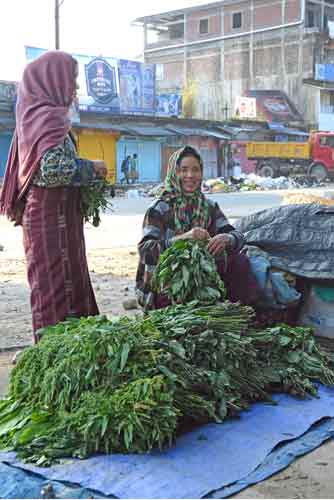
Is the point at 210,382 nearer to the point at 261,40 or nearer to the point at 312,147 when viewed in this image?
the point at 312,147

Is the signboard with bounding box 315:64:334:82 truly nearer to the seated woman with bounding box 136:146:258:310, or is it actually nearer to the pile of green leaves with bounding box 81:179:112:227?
the seated woman with bounding box 136:146:258:310

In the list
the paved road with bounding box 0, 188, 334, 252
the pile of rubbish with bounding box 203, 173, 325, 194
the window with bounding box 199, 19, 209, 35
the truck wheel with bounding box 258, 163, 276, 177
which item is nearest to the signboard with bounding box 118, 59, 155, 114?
the pile of rubbish with bounding box 203, 173, 325, 194

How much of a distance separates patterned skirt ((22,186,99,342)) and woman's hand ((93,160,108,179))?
173 mm

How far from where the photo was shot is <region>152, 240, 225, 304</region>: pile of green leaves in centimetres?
356

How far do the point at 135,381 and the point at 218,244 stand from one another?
1384 mm

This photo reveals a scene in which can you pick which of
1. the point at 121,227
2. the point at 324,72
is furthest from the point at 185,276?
the point at 324,72

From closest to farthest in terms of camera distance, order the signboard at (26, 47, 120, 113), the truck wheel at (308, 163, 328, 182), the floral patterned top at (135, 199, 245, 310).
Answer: the floral patterned top at (135, 199, 245, 310)
the signboard at (26, 47, 120, 113)
the truck wheel at (308, 163, 328, 182)

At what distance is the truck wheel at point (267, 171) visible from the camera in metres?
31.2

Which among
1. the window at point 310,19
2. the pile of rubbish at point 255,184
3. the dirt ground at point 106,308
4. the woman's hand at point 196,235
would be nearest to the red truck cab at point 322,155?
the pile of rubbish at point 255,184

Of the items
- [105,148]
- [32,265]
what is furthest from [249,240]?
[105,148]

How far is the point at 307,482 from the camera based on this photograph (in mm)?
2510

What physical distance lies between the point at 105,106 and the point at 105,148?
169cm

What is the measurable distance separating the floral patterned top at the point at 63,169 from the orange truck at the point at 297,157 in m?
27.4

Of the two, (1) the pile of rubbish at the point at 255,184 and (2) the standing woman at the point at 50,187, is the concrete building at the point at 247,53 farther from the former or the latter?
(2) the standing woman at the point at 50,187
